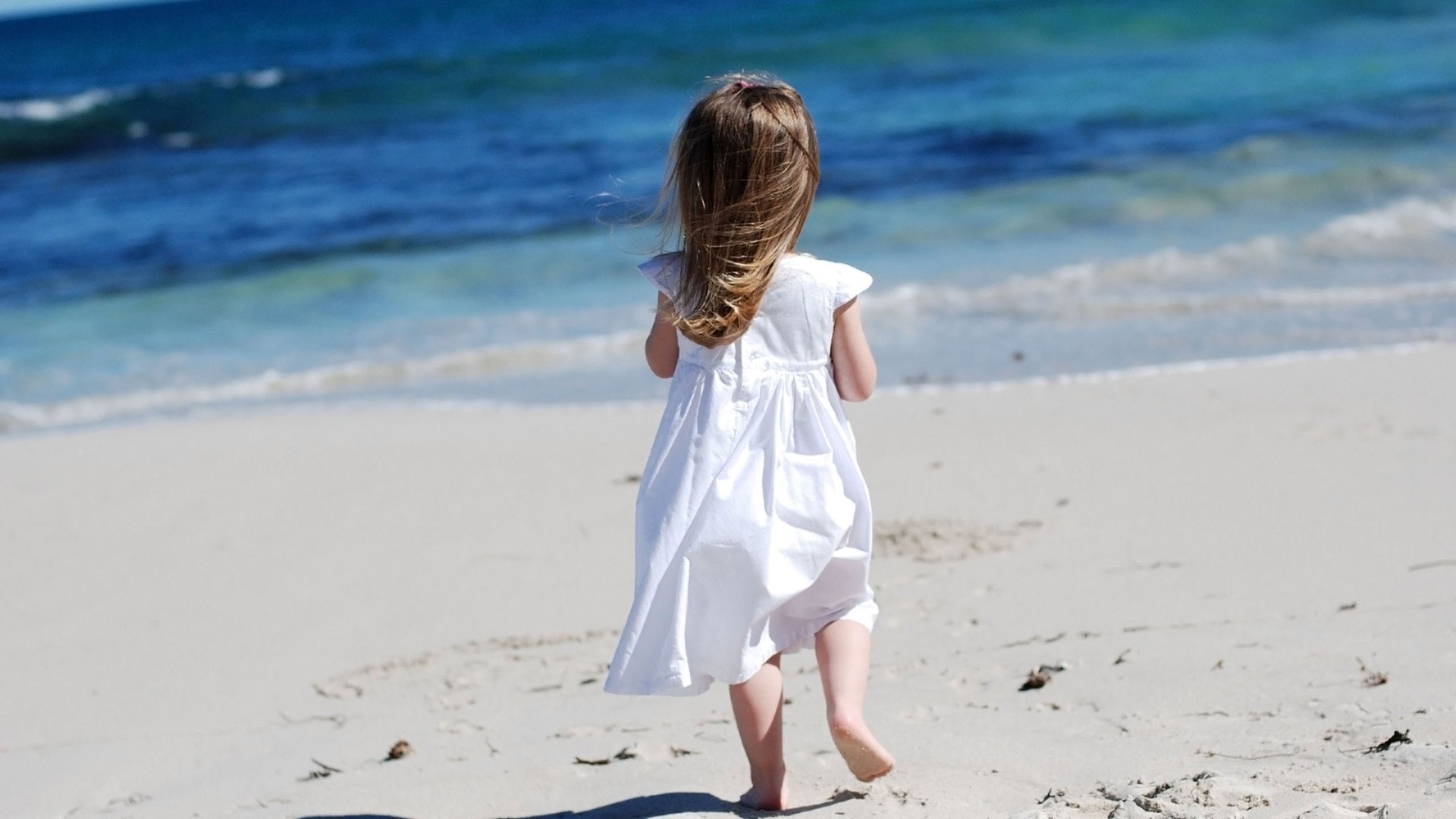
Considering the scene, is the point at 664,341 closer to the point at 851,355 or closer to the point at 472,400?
the point at 851,355

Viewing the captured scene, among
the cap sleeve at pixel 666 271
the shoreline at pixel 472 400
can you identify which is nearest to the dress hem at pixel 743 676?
the cap sleeve at pixel 666 271

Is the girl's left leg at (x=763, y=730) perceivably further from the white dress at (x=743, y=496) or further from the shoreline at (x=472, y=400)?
the shoreline at (x=472, y=400)

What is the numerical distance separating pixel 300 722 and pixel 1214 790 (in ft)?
6.64

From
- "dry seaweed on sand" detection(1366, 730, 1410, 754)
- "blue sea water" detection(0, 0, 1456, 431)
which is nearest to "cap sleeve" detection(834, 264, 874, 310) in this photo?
"blue sea water" detection(0, 0, 1456, 431)

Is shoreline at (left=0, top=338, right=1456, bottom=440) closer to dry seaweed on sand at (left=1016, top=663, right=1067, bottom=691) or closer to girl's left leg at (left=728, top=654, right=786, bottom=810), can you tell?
dry seaweed on sand at (left=1016, top=663, right=1067, bottom=691)

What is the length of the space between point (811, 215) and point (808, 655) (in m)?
7.18

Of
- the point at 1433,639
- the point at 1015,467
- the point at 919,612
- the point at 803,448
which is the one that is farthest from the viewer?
the point at 1015,467

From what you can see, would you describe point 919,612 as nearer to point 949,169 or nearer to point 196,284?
point 196,284

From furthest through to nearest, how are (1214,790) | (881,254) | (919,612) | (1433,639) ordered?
(881,254) < (919,612) < (1433,639) < (1214,790)

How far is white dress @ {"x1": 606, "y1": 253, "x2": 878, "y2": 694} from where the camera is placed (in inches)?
89.3

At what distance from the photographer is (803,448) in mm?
2346

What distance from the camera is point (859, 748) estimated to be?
223 cm

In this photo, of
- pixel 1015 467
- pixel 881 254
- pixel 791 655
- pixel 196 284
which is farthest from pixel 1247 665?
pixel 196 284

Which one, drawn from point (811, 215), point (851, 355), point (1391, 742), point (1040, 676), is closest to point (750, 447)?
point (851, 355)
